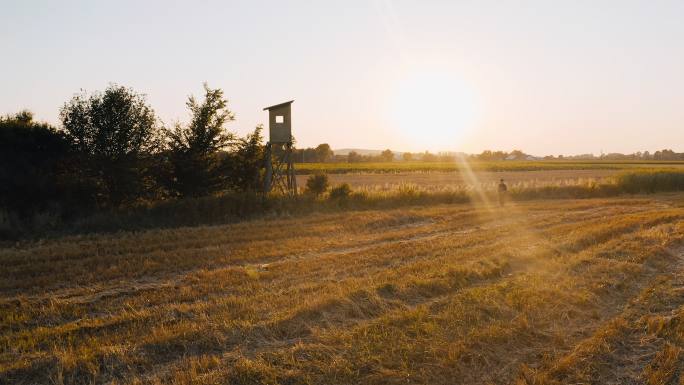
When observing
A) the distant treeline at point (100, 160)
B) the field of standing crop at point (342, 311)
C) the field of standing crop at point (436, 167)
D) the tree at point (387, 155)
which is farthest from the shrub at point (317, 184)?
the tree at point (387, 155)

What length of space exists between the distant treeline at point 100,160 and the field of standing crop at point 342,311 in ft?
13.2

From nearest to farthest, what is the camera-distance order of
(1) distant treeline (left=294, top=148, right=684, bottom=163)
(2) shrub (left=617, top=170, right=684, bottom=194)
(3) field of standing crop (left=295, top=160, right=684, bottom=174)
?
(2) shrub (left=617, top=170, right=684, bottom=194) < (3) field of standing crop (left=295, top=160, right=684, bottom=174) < (1) distant treeline (left=294, top=148, right=684, bottom=163)

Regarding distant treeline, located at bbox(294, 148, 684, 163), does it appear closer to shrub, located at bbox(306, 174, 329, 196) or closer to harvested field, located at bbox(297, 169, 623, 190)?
harvested field, located at bbox(297, 169, 623, 190)

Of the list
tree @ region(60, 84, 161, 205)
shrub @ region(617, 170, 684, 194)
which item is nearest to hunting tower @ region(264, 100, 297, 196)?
tree @ region(60, 84, 161, 205)

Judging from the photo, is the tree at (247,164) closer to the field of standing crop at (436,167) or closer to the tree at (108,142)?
the tree at (108,142)

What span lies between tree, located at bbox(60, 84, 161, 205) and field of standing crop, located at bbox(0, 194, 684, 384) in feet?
15.3

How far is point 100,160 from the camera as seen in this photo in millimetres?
18578

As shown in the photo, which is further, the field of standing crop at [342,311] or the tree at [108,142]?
the tree at [108,142]

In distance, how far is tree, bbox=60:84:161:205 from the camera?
18.6 meters

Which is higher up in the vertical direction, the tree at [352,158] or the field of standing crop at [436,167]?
the tree at [352,158]

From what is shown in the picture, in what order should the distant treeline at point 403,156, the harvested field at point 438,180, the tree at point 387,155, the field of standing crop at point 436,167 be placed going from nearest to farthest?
the harvested field at point 438,180
the field of standing crop at point 436,167
the distant treeline at point 403,156
the tree at point 387,155

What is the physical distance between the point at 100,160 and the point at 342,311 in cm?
1411

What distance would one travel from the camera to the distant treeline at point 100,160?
17344mm

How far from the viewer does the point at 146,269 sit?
425 inches
